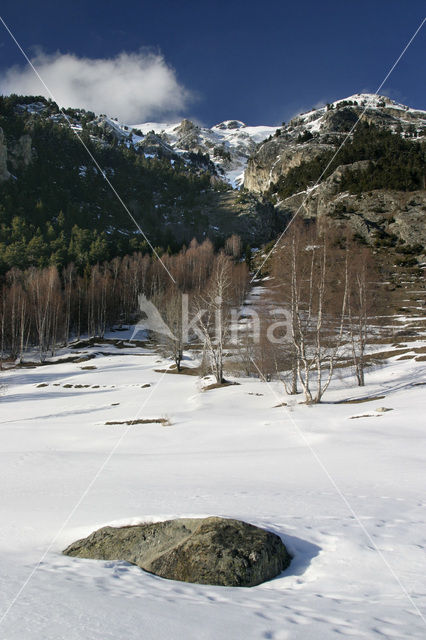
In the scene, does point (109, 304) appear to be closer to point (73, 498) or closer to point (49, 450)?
point (49, 450)

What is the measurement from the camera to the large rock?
4055 mm

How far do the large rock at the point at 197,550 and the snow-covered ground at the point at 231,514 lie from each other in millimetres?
208

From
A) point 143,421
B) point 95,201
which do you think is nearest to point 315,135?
point 95,201

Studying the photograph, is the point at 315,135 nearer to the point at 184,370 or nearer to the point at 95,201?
the point at 95,201

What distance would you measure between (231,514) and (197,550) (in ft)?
4.57

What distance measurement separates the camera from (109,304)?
72750 mm

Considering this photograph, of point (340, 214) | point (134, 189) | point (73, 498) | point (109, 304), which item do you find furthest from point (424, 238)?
point (134, 189)

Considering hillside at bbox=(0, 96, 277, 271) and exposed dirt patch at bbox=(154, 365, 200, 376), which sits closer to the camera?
exposed dirt patch at bbox=(154, 365, 200, 376)

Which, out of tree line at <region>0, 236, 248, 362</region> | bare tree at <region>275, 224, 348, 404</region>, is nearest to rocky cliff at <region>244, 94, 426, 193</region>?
tree line at <region>0, 236, 248, 362</region>

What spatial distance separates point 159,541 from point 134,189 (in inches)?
7138

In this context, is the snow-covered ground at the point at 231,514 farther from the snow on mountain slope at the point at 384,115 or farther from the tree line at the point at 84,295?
the snow on mountain slope at the point at 384,115

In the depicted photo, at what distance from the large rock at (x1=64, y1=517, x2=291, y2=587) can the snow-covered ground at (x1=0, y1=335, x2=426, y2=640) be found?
0.68 feet

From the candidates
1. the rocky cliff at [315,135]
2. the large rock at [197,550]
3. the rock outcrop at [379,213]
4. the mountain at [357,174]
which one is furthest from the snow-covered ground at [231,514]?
the rocky cliff at [315,135]

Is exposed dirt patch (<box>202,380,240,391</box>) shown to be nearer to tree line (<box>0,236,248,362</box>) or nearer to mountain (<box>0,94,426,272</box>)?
tree line (<box>0,236,248,362</box>)
